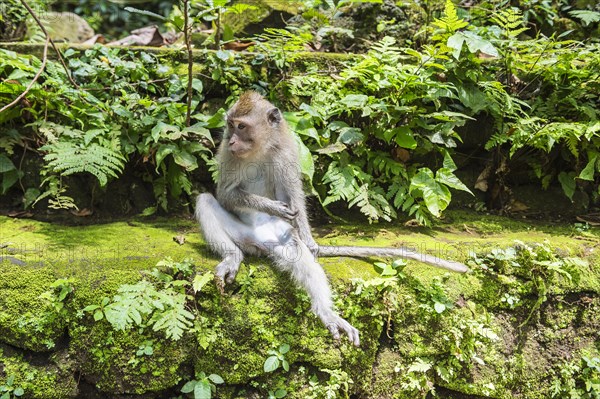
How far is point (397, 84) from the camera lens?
18.4 ft

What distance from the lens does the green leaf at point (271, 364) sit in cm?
390

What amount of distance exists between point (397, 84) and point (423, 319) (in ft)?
8.72

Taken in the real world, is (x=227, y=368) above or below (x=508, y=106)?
below

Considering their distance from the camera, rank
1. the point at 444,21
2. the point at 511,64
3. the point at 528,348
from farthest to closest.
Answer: the point at 511,64 < the point at 444,21 < the point at 528,348

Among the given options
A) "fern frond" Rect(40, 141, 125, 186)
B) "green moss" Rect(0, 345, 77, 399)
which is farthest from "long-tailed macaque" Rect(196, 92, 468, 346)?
"green moss" Rect(0, 345, 77, 399)

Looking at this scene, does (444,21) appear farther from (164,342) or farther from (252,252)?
(164,342)

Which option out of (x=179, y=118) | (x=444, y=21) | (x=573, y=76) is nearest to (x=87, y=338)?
(x=179, y=118)

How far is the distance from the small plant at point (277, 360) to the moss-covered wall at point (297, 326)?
76 millimetres

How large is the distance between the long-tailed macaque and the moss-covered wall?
0.14 m

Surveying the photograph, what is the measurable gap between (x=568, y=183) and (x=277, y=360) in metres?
4.21

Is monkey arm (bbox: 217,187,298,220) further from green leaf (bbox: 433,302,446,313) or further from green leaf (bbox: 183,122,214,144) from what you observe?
green leaf (bbox: 433,302,446,313)

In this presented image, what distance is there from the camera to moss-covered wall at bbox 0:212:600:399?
384cm

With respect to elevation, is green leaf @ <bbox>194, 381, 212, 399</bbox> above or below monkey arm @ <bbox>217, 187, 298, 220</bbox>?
below

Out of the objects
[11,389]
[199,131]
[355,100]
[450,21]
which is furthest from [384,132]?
[11,389]
